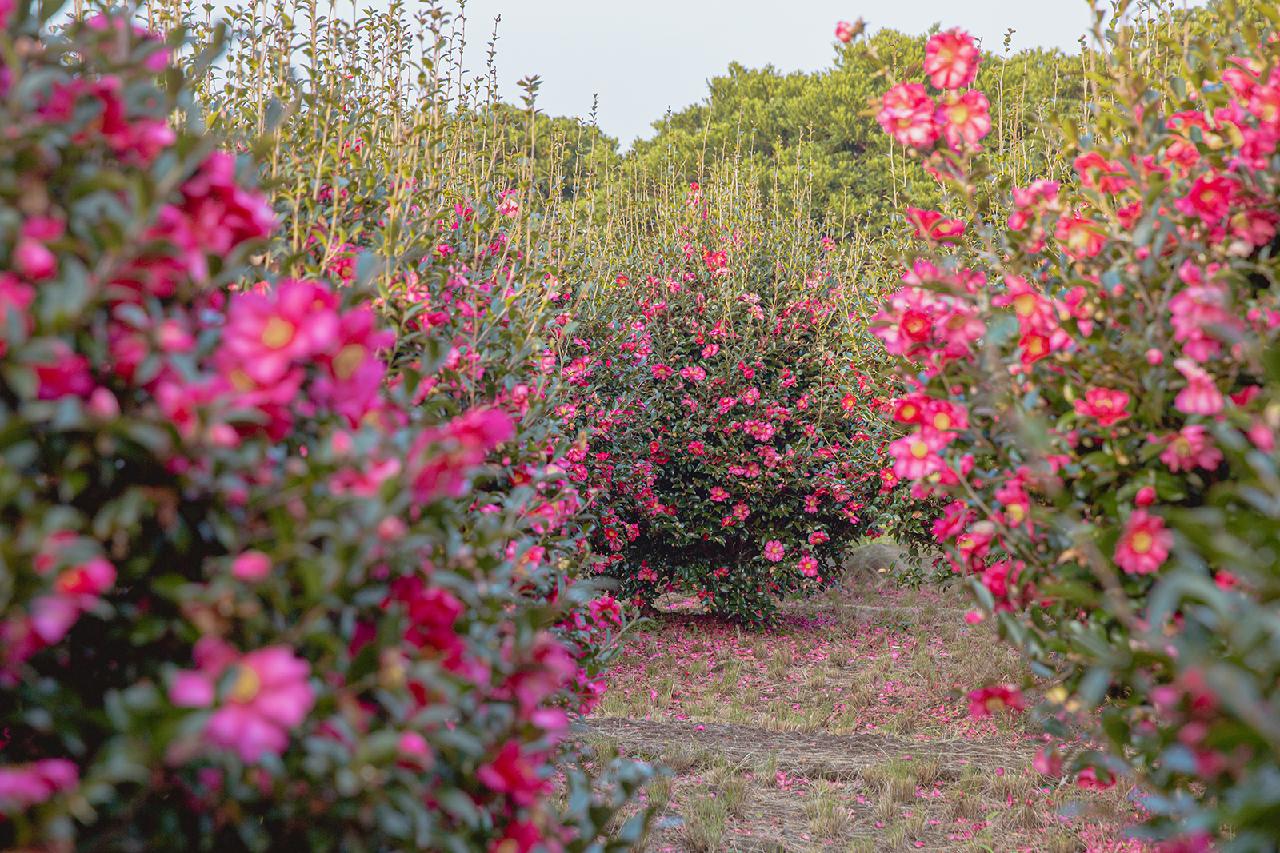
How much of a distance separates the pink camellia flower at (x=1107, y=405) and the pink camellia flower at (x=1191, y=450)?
3.8 inches

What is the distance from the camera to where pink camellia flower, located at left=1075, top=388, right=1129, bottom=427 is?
152cm

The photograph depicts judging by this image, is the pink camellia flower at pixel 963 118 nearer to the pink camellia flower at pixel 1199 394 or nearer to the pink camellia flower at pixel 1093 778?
the pink camellia flower at pixel 1199 394

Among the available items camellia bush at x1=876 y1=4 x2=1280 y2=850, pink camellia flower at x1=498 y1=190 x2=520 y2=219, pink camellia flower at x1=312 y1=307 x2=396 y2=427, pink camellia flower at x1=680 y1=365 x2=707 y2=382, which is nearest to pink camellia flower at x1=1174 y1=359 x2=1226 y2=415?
camellia bush at x1=876 y1=4 x2=1280 y2=850

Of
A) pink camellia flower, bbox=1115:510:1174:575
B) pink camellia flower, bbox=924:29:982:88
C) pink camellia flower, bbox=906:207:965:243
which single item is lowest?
pink camellia flower, bbox=1115:510:1174:575

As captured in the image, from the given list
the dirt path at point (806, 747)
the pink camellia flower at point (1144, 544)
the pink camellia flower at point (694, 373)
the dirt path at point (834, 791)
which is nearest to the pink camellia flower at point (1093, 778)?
the pink camellia flower at point (1144, 544)

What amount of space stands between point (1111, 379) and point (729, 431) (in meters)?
5.72

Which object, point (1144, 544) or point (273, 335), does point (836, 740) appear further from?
point (273, 335)

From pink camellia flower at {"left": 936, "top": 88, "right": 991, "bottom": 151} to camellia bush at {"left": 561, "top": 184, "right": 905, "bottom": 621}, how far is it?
5098 mm

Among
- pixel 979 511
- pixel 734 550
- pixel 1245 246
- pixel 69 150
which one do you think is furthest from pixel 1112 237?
pixel 734 550

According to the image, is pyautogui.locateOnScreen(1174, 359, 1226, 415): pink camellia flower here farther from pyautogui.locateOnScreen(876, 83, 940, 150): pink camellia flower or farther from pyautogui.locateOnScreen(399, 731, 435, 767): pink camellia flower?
pyautogui.locateOnScreen(399, 731, 435, 767): pink camellia flower

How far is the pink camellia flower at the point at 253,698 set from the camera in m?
0.78

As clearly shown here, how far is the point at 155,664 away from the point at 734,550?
22.4ft

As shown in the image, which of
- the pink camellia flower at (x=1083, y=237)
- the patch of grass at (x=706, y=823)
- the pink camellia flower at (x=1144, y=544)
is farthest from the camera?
the patch of grass at (x=706, y=823)

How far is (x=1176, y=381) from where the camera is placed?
1.50m
